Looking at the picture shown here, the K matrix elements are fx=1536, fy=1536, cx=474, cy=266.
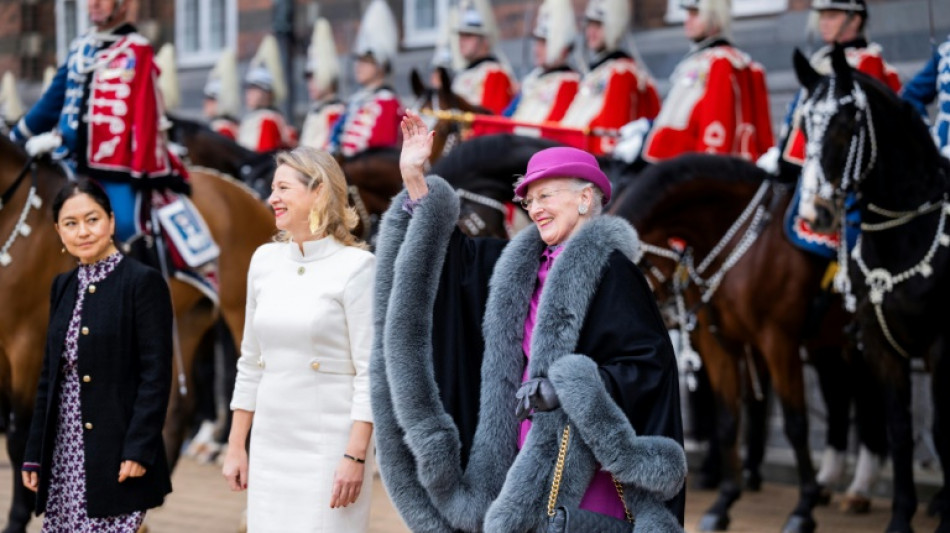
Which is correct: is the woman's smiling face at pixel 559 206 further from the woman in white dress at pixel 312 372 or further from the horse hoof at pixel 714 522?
the horse hoof at pixel 714 522

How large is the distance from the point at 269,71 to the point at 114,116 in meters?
8.09

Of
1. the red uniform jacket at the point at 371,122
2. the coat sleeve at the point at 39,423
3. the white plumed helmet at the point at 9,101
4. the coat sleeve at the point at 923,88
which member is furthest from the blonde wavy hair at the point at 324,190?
the white plumed helmet at the point at 9,101

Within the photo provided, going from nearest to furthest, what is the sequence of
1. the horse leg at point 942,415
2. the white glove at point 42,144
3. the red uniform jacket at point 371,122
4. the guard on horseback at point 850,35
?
1. the horse leg at point 942,415
2. the white glove at point 42,144
3. the guard on horseback at point 850,35
4. the red uniform jacket at point 371,122

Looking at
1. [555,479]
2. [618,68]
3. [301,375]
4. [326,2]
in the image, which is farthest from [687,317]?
[326,2]

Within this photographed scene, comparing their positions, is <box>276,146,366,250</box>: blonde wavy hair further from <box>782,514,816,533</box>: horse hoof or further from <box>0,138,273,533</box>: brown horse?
<box>782,514,816,533</box>: horse hoof

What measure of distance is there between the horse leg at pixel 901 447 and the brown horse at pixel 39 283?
12.7ft

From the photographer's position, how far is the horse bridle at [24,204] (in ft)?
26.8

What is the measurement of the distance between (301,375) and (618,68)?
255 inches

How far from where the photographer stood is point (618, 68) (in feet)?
36.4

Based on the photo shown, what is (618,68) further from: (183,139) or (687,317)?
(183,139)

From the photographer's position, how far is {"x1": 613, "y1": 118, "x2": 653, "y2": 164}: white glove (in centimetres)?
974

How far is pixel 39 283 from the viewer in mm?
8148

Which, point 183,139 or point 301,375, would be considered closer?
point 301,375

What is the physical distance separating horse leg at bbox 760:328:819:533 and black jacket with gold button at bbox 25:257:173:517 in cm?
408
